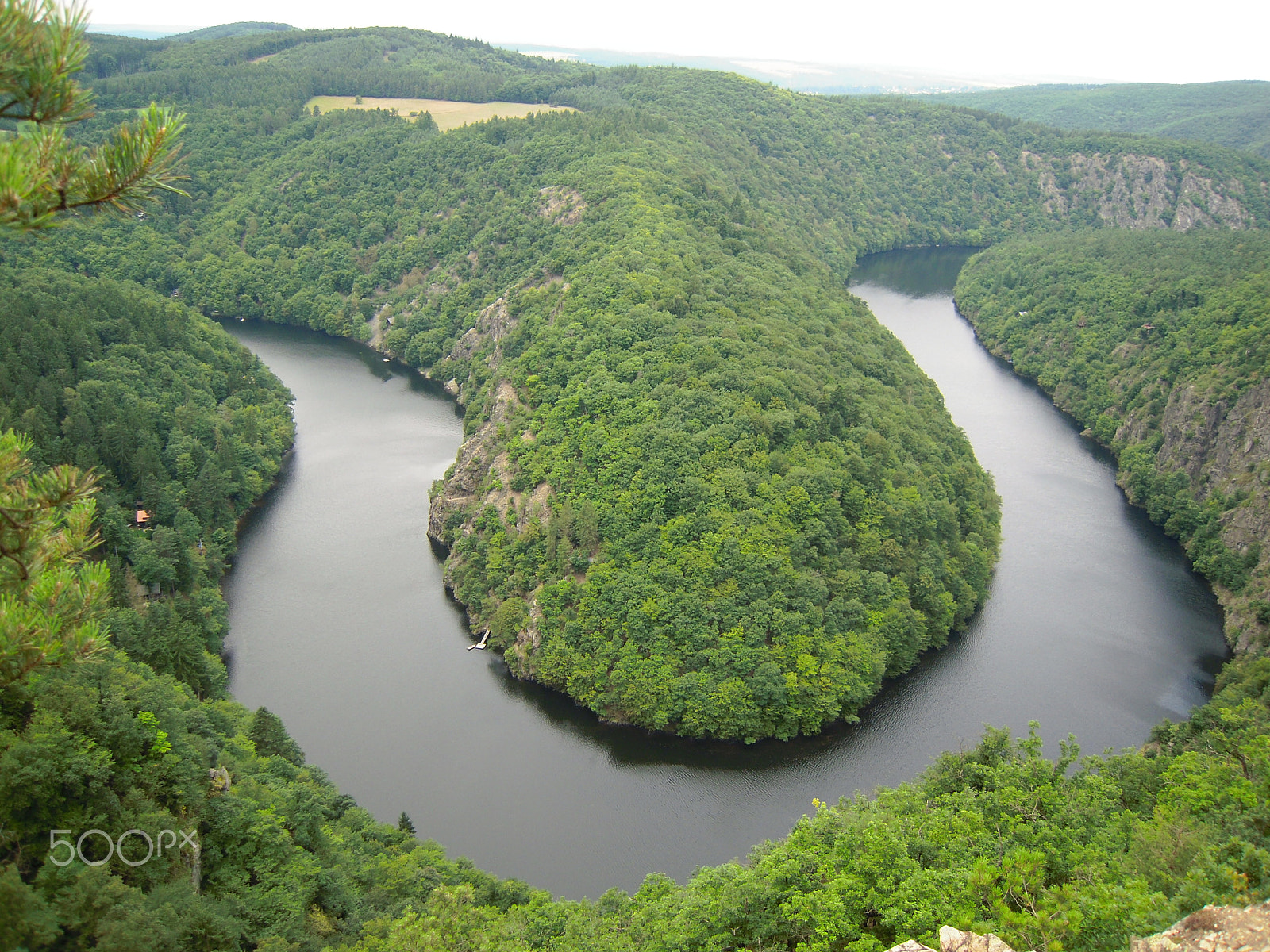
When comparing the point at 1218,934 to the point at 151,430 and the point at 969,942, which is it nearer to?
the point at 969,942

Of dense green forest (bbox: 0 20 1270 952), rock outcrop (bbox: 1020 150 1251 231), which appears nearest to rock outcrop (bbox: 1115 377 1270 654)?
dense green forest (bbox: 0 20 1270 952)

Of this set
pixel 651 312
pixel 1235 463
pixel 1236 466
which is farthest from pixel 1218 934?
pixel 1235 463

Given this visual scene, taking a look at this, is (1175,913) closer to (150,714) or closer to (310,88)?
(150,714)

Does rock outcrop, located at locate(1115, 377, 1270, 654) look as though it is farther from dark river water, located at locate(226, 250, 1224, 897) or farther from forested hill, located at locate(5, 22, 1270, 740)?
forested hill, located at locate(5, 22, 1270, 740)

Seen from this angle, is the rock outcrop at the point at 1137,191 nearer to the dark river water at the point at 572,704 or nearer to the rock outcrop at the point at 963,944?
the dark river water at the point at 572,704

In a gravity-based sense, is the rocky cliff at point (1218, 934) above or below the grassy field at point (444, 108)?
below

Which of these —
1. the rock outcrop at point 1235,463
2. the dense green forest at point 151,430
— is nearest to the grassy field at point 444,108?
the dense green forest at point 151,430
